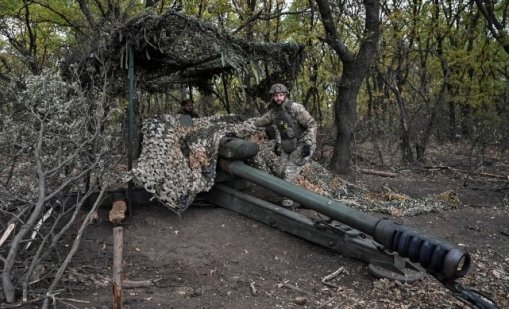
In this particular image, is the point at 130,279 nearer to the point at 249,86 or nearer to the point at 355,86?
the point at 249,86

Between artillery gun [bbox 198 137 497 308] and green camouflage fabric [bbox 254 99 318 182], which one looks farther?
green camouflage fabric [bbox 254 99 318 182]

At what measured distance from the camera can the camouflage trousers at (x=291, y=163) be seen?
8.46 m

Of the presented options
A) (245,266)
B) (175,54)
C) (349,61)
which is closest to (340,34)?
(349,61)

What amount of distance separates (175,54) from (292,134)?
2.50 meters

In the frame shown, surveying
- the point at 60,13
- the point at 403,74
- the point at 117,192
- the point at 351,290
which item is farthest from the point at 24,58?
the point at 403,74

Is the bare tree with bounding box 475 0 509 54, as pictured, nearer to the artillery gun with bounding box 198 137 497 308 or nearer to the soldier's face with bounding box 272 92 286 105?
the soldier's face with bounding box 272 92 286 105

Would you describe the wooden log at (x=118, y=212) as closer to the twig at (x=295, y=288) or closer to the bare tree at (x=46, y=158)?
the bare tree at (x=46, y=158)

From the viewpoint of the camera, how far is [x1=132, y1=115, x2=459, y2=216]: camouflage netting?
23.9 ft

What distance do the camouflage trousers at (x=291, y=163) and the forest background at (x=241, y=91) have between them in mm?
1488

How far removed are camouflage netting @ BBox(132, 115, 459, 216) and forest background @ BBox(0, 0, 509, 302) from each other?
0.68 metres

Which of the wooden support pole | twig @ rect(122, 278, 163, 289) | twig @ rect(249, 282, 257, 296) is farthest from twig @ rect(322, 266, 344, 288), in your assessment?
the wooden support pole

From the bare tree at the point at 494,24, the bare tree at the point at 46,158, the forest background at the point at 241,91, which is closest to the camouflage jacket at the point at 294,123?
the forest background at the point at 241,91

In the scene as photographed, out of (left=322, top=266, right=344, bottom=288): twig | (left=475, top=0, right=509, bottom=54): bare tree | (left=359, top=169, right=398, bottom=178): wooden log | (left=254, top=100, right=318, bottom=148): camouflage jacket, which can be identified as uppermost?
(left=475, top=0, right=509, bottom=54): bare tree

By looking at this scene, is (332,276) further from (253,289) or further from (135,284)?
(135,284)
